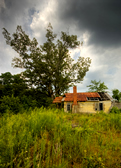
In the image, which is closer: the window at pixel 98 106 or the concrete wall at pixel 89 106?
the concrete wall at pixel 89 106

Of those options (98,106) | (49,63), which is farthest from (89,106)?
(49,63)

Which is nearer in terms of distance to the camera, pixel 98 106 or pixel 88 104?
pixel 98 106

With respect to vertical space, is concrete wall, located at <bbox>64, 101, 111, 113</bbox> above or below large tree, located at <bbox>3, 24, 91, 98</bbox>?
below

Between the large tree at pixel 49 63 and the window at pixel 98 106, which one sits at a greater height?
the large tree at pixel 49 63

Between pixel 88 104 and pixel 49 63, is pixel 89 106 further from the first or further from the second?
pixel 49 63

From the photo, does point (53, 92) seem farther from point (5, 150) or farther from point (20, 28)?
point (5, 150)

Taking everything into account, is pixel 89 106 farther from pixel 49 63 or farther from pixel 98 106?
pixel 49 63

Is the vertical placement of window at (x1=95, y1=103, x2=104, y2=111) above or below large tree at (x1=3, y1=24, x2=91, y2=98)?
below

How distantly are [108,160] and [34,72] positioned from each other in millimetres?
20604

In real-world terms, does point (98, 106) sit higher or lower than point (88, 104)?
lower

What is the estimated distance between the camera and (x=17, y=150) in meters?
2.23

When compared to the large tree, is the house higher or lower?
lower

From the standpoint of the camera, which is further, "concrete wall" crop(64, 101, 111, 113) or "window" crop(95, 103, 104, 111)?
"window" crop(95, 103, 104, 111)

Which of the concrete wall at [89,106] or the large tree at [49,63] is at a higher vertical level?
the large tree at [49,63]
